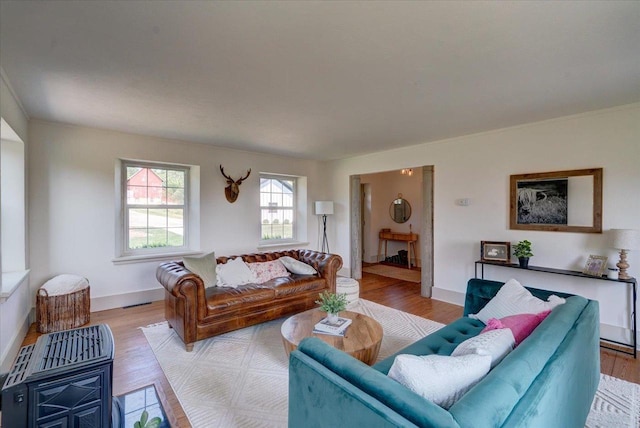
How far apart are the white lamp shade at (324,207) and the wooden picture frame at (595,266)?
3.95 metres

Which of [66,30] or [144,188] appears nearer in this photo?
[66,30]

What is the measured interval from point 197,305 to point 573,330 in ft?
9.36

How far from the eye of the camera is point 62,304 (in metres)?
3.27

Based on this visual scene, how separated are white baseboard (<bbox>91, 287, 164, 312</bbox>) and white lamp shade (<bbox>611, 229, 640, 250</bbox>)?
5556 mm

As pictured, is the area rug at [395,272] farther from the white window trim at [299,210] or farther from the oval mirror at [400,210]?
the white window trim at [299,210]

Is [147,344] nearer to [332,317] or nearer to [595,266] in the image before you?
[332,317]

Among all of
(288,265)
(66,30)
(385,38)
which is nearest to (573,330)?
(385,38)

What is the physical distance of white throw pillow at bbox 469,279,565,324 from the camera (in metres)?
1.97

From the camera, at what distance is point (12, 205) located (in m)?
3.11

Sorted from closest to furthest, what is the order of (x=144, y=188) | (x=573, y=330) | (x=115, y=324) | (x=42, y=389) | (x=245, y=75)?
(x=42, y=389)
(x=573, y=330)
(x=245, y=75)
(x=115, y=324)
(x=144, y=188)

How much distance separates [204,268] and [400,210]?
5.54 metres

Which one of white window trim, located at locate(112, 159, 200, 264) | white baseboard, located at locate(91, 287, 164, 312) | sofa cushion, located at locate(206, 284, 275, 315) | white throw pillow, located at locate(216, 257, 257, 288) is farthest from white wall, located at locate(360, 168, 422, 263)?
white baseboard, located at locate(91, 287, 164, 312)

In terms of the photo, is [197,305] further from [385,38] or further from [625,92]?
[625,92]

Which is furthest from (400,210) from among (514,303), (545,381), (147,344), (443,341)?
(545,381)
